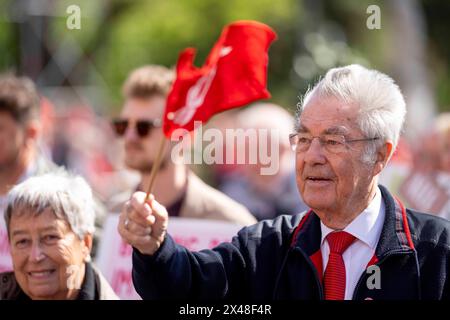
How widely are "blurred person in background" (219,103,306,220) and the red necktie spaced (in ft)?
11.2

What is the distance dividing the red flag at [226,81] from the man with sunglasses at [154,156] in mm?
1536

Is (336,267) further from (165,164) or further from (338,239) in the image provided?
(165,164)

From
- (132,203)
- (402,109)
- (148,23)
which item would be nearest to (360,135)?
(402,109)

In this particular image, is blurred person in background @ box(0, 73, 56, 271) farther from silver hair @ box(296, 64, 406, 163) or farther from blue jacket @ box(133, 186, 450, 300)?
silver hair @ box(296, 64, 406, 163)

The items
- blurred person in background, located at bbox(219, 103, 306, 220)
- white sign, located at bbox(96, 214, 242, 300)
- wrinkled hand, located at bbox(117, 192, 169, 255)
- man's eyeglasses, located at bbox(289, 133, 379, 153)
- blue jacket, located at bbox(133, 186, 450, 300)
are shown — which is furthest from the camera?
blurred person in background, located at bbox(219, 103, 306, 220)

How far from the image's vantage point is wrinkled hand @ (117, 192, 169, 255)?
3469mm

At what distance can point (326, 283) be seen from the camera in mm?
3734

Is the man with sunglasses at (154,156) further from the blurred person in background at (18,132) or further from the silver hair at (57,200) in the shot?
the silver hair at (57,200)

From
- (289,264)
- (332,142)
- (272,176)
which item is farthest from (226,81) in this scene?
(272,176)

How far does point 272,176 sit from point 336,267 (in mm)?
4314

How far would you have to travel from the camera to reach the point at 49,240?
4.38 m

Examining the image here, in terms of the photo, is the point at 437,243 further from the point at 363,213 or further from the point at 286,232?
the point at 286,232

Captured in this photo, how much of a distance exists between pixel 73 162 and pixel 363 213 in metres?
10.1

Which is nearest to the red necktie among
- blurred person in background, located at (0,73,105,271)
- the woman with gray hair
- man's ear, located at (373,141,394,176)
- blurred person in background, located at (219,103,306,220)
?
man's ear, located at (373,141,394,176)
